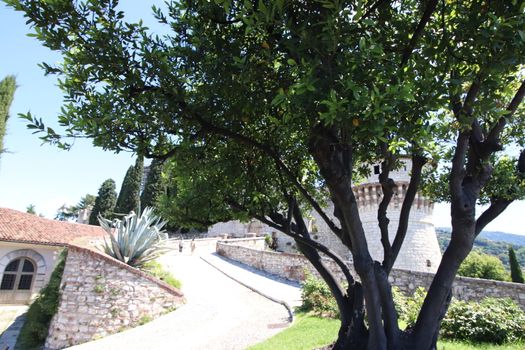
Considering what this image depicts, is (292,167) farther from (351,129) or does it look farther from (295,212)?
(351,129)

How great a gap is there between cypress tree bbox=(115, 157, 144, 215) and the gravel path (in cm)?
2509

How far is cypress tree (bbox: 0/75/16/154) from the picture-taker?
20.0 metres

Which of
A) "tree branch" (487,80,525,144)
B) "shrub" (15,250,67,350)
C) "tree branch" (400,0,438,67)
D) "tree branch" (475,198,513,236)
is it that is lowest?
"shrub" (15,250,67,350)

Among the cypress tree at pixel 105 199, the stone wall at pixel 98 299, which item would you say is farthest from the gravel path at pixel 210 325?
the cypress tree at pixel 105 199

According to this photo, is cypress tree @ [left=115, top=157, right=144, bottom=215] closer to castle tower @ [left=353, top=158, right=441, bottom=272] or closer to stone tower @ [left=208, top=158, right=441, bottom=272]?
stone tower @ [left=208, top=158, right=441, bottom=272]

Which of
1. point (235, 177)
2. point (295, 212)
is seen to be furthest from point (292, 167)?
point (235, 177)

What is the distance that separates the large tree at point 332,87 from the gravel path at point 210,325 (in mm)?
4605

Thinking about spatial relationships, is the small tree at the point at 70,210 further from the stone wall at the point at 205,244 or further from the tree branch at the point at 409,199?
the tree branch at the point at 409,199

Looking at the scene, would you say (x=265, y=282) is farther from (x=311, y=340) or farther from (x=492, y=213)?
(x=492, y=213)

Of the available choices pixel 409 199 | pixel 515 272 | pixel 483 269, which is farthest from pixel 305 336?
pixel 483 269

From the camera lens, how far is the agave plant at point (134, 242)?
13.5 meters

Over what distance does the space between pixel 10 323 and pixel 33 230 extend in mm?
6173

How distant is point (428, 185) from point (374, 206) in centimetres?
2026

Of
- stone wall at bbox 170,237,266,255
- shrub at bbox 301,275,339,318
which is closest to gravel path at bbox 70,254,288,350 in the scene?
shrub at bbox 301,275,339,318
